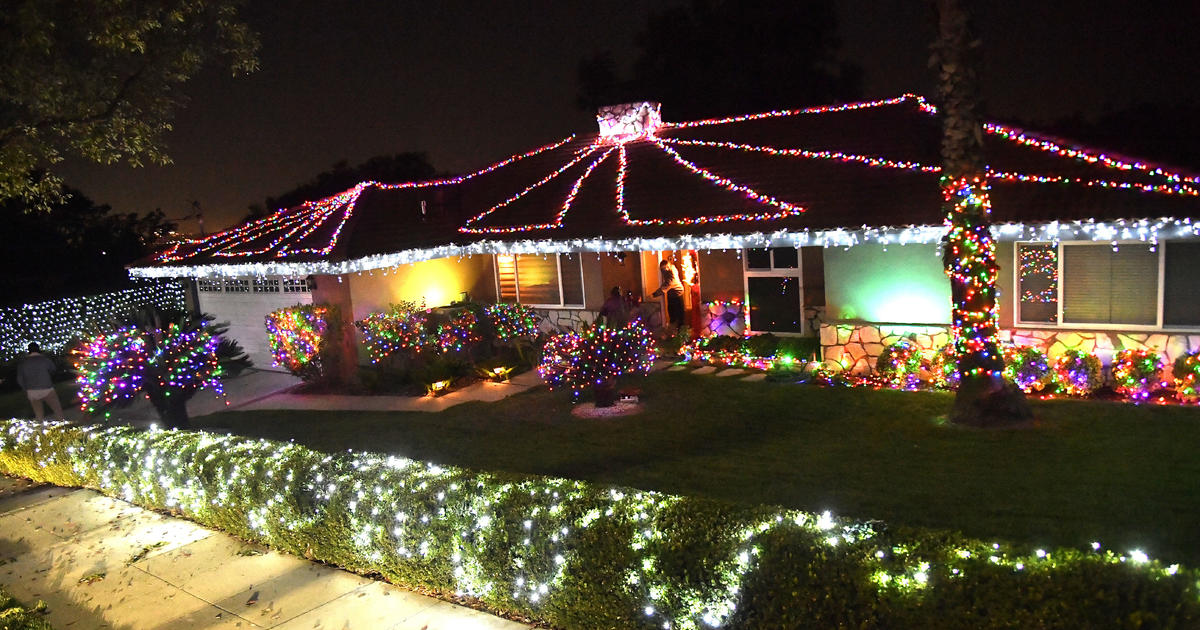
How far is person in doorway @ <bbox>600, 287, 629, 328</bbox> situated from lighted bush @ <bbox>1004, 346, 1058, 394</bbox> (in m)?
5.09

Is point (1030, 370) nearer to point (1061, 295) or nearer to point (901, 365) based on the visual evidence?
point (1061, 295)

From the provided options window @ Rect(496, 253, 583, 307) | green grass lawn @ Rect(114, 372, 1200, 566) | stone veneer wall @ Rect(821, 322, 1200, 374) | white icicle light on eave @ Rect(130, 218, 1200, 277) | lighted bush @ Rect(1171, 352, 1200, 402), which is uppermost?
white icicle light on eave @ Rect(130, 218, 1200, 277)

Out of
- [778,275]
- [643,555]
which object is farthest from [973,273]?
[643,555]

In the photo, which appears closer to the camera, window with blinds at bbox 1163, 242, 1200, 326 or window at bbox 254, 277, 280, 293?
window with blinds at bbox 1163, 242, 1200, 326

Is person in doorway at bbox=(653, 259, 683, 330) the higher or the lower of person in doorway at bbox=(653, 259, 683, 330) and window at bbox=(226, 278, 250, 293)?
the lower

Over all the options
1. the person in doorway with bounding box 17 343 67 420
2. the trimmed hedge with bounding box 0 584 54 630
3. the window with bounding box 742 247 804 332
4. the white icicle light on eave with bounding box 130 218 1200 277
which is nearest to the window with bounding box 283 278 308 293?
the white icicle light on eave with bounding box 130 218 1200 277

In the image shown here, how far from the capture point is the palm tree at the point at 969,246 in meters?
8.61

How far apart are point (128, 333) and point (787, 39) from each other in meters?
22.0

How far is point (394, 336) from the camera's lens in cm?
1416

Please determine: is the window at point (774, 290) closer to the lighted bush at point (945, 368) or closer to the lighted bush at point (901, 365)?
the lighted bush at point (901, 365)

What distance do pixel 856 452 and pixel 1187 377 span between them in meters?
4.26

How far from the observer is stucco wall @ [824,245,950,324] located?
1125cm

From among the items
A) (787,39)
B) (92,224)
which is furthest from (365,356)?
(787,39)

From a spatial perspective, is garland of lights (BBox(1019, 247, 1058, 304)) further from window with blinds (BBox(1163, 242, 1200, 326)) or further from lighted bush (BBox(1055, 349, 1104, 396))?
window with blinds (BBox(1163, 242, 1200, 326))
